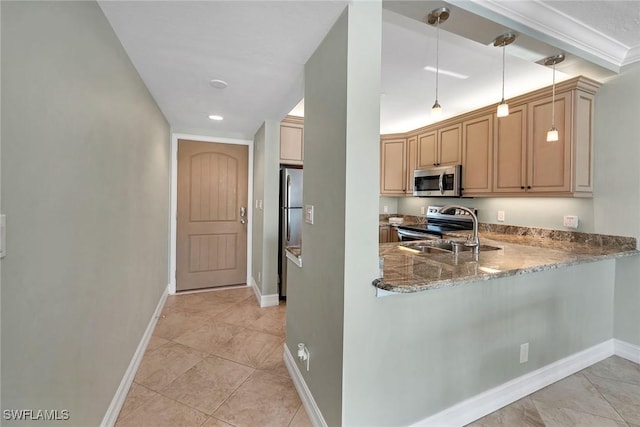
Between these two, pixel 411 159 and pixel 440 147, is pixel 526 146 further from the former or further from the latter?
pixel 411 159

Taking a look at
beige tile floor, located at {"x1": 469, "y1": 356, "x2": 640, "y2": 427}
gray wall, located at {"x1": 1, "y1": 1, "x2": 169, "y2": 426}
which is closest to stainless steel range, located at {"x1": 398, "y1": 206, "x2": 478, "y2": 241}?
beige tile floor, located at {"x1": 469, "y1": 356, "x2": 640, "y2": 427}

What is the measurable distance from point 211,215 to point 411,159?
2.97m

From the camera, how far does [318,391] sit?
1.58 metres

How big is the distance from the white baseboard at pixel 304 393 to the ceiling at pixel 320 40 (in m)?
2.06

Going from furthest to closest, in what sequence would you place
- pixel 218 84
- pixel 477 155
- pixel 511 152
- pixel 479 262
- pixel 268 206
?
pixel 268 206
pixel 477 155
pixel 511 152
pixel 218 84
pixel 479 262

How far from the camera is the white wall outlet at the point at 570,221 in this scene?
8.47 ft

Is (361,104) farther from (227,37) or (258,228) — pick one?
(258,228)

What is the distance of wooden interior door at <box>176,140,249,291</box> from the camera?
3756 mm

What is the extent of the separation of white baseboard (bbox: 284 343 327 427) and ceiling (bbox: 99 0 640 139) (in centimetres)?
206

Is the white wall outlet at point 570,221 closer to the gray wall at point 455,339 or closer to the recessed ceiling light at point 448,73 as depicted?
the gray wall at point 455,339

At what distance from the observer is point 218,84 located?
7.24 ft

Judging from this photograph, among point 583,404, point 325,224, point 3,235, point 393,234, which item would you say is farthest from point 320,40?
point 393,234

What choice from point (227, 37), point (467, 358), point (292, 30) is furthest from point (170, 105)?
point (467, 358)

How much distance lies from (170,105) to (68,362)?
2.37 metres
